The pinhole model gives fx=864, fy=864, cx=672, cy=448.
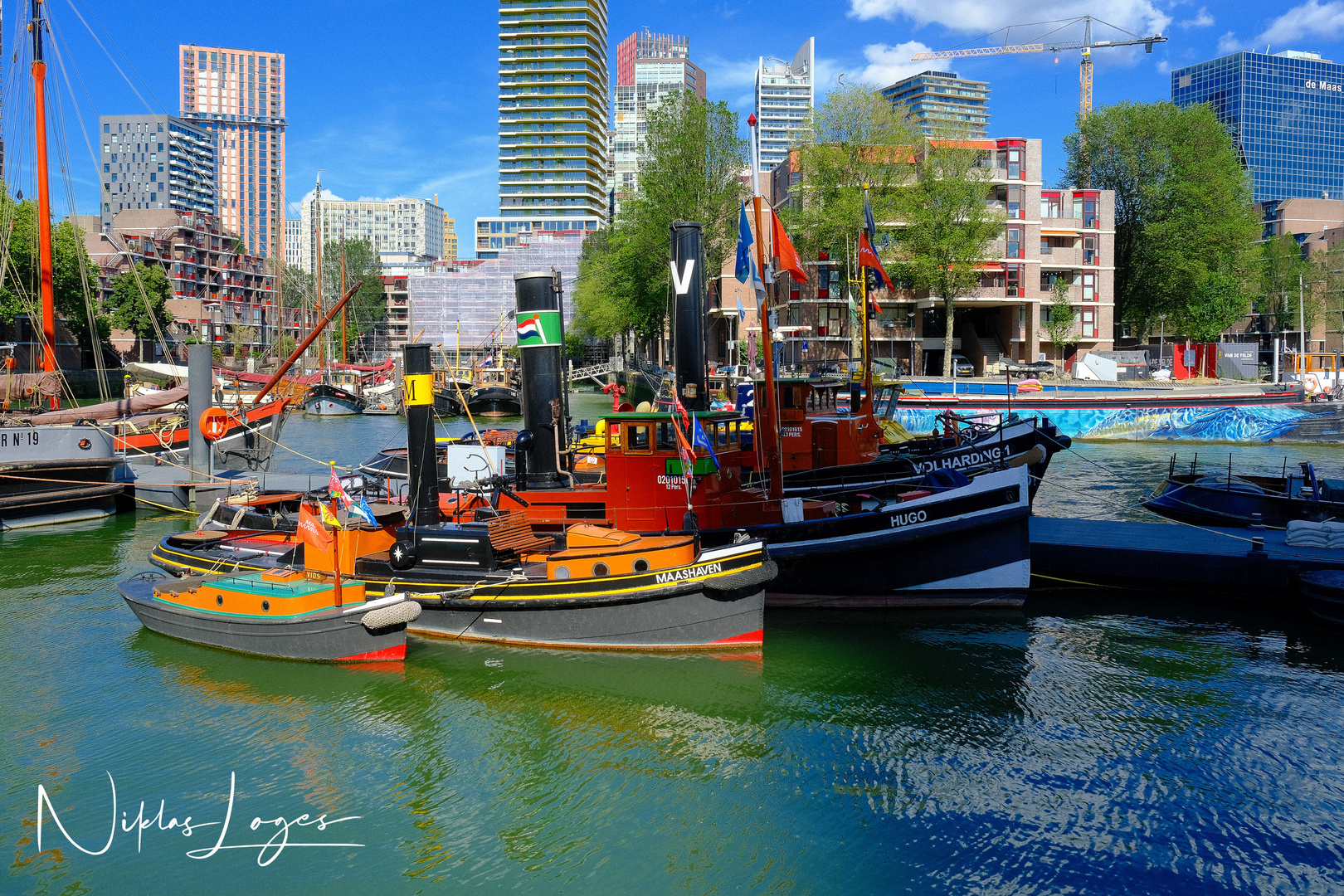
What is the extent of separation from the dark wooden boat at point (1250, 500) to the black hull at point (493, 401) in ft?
137

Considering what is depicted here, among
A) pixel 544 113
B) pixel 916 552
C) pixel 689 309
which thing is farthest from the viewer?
pixel 544 113

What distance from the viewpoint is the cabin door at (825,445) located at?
18656 mm

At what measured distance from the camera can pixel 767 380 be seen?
14750 mm

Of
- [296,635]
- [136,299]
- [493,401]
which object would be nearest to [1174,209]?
[493,401]

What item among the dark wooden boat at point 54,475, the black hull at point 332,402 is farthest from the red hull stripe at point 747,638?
the black hull at point 332,402

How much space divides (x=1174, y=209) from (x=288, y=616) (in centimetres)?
6427

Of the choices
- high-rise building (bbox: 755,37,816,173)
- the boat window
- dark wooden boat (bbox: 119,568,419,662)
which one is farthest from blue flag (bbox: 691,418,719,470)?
high-rise building (bbox: 755,37,816,173)

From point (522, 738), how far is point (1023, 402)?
132ft

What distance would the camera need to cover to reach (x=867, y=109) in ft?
175

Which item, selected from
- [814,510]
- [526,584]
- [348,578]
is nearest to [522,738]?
[526,584]

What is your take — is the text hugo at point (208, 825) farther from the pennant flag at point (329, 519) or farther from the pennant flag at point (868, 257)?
the pennant flag at point (868, 257)

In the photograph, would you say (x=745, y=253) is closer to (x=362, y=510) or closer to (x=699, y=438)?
(x=699, y=438)

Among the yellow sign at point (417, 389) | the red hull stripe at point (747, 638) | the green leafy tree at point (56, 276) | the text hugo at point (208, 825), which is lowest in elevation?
the text hugo at point (208, 825)

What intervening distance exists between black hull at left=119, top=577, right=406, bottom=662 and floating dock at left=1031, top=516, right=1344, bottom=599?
1188 cm
